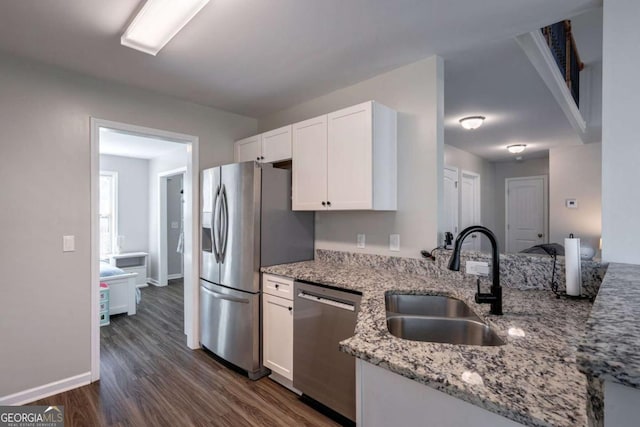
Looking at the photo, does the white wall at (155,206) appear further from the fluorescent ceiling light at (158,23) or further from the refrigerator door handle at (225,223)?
the fluorescent ceiling light at (158,23)

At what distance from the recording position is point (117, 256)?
5492 millimetres

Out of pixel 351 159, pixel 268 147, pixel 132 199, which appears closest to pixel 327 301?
pixel 351 159

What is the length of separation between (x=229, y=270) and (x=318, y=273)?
898 mm

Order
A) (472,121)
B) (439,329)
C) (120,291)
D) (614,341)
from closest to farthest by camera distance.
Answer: (614,341) → (439,329) → (472,121) → (120,291)

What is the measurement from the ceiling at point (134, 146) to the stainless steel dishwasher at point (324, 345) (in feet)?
11.0

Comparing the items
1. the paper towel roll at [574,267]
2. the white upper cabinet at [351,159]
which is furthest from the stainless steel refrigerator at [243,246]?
the paper towel roll at [574,267]

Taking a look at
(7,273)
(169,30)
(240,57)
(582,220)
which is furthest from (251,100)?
(582,220)

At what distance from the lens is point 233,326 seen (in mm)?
2791

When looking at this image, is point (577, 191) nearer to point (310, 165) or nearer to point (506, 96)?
point (506, 96)

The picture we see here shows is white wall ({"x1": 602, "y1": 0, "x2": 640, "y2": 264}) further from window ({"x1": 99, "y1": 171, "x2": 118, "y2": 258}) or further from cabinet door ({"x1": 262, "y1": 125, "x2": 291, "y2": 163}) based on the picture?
window ({"x1": 99, "y1": 171, "x2": 118, "y2": 258})

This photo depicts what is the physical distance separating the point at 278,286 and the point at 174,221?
472cm

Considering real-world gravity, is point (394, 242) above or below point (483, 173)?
below

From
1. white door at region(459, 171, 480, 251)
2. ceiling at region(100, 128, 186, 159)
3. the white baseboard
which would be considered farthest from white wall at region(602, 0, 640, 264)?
ceiling at region(100, 128, 186, 159)

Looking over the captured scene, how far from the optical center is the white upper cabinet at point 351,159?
2.31 m
